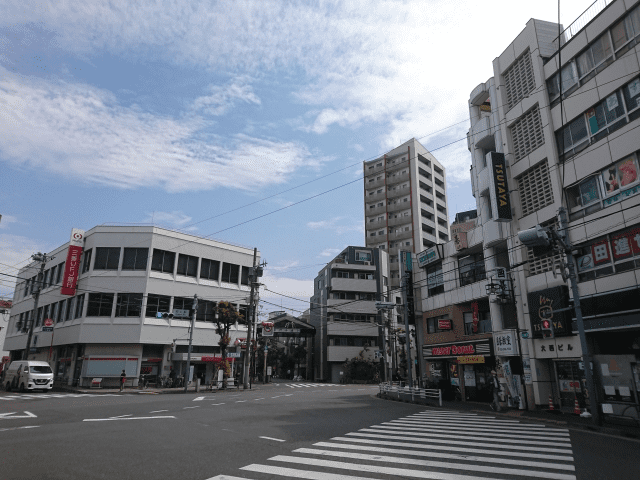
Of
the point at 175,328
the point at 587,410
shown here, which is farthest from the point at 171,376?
the point at 587,410

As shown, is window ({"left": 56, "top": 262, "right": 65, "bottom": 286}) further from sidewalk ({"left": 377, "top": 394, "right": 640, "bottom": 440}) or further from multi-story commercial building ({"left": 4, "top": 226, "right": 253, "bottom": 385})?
sidewalk ({"left": 377, "top": 394, "right": 640, "bottom": 440})

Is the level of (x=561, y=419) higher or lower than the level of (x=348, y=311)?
lower

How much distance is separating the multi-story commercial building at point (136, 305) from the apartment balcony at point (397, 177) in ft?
131

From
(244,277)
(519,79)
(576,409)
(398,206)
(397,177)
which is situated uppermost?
(397,177)

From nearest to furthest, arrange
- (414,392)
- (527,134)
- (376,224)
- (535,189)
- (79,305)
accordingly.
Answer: (535,189), (527,134), (414,392), (79,305), (376,224)

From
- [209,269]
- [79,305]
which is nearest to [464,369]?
[209,269]

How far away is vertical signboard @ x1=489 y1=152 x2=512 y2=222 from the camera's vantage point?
2366 centimetres

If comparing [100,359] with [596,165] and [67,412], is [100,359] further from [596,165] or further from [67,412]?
[596,165]

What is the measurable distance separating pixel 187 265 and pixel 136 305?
251 inches

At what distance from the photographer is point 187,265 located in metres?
42.5

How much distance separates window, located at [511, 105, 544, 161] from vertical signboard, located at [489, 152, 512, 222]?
1.20m

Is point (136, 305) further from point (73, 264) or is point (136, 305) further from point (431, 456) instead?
point (431, 456)

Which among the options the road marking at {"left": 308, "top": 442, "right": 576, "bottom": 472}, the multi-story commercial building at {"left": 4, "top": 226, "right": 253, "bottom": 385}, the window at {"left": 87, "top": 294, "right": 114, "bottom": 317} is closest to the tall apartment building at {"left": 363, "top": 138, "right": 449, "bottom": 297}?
the multi-story commercial building at {"left": 4, "top": 226, "right": 253, "bottom": 385}

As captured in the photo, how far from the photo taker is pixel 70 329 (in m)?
39.4
